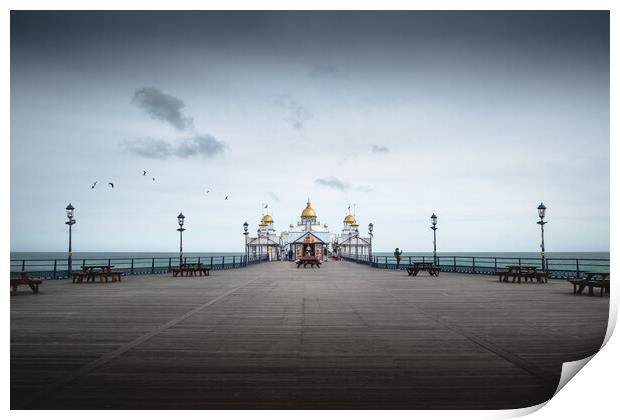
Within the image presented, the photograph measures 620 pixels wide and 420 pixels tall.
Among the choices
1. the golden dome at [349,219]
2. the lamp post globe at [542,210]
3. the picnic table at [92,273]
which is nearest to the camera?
the picnic table at [92,273]

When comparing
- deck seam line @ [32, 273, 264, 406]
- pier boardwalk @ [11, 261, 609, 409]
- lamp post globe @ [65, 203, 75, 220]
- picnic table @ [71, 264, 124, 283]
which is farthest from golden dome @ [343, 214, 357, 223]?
deck seam line @ [32, 273, 264, 406]

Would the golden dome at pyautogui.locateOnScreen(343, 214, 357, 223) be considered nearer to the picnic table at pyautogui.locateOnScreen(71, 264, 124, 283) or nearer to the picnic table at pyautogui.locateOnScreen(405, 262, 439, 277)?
the picnic table at pyautogui.locateOnScreen(405, 262, 439, 277)

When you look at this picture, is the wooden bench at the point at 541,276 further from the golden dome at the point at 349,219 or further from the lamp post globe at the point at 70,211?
the golden dome at the point at 349,219

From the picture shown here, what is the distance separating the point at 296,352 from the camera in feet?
22.9

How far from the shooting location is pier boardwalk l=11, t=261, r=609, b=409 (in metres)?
5.32

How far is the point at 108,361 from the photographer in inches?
257

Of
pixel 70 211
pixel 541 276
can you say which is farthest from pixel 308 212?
pixel 541 276

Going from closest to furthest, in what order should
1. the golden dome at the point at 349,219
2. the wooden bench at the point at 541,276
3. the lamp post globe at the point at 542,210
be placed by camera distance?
the wooden bench at the point at 541,276 < the lamp post globe at the point at 542,210 < the golden dome at the point at 349,219

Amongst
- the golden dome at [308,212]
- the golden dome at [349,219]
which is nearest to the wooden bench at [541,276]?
the golden dome at [308,212]

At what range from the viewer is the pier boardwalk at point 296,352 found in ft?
17.5

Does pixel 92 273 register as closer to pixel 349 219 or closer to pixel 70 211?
pixel 70 211
